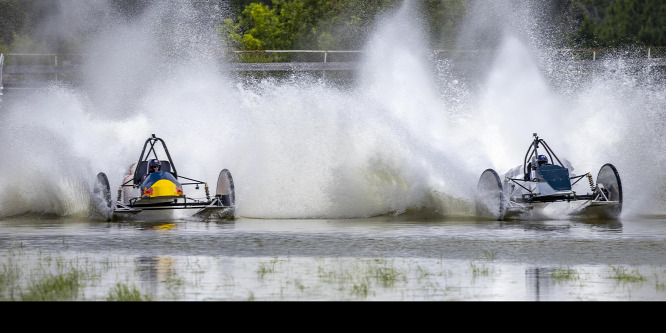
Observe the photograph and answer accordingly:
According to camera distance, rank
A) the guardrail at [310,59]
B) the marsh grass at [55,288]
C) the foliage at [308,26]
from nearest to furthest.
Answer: the marsh grass at [55,288] → the guardrail at [310,59] → the foliage at [308,26]

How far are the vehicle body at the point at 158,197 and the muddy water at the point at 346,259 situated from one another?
56 centimetres

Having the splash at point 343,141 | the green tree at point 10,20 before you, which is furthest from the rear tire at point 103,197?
the green tree at point 10,20

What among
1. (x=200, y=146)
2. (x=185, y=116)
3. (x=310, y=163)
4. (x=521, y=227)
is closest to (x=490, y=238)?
(x=521, y=227)

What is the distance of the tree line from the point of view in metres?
67.8

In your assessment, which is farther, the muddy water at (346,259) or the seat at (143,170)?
the seat at (143,170)

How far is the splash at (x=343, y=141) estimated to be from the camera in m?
25.8

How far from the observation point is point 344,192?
1013 inches

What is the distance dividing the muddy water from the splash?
3.30 m

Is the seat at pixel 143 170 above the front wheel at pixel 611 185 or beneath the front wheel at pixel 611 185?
above

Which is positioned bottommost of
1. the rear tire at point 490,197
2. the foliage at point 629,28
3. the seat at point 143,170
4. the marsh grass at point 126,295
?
the marsh grass at point 126,295

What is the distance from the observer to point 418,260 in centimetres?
1528

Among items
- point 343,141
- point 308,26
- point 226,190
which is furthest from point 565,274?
point 308,26

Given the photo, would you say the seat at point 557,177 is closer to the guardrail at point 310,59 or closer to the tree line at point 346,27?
the guardrail at point 310,59
